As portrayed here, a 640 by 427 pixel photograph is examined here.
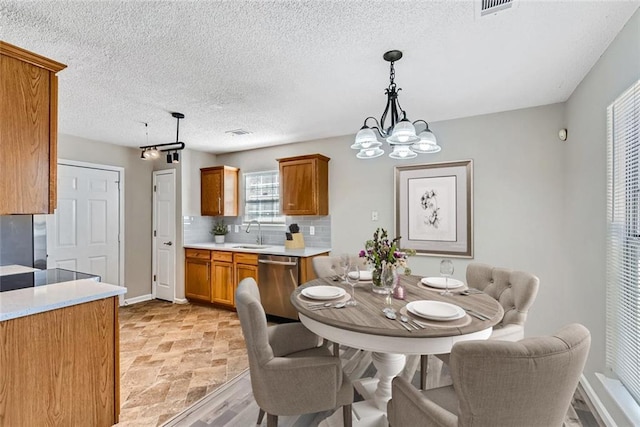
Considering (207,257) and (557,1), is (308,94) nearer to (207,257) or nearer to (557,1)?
(557,1)

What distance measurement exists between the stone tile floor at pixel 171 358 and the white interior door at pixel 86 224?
81 cm

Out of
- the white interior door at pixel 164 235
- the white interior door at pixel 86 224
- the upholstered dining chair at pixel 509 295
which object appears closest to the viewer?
the upholstered dining chair at pixel 509 295

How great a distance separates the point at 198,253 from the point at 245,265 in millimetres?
940

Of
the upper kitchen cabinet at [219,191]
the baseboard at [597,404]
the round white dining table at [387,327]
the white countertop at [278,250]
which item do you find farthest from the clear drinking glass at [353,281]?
the upper kitchen cabinet at [219,191]

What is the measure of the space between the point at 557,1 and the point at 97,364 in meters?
3.21

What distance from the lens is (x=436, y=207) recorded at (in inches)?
130

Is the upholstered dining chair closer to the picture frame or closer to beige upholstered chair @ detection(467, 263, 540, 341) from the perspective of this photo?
beige upholstered chair @ detection(467, 263, 540, 341)

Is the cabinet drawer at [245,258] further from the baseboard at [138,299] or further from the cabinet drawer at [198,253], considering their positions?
the baseboard at [138,299]

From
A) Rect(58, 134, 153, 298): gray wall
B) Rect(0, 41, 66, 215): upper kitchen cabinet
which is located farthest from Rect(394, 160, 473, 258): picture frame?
Rect(58, 134, 153, 298): gray wall

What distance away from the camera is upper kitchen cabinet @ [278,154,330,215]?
3818 mm

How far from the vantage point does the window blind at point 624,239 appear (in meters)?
1.60

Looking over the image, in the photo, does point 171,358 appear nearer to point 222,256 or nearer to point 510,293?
point 222,256

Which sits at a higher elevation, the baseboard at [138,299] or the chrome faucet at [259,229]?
the chrome faucet at [259,229]

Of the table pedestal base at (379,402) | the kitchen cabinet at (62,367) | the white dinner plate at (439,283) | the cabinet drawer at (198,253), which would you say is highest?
the white dinner plate at (439,283)
